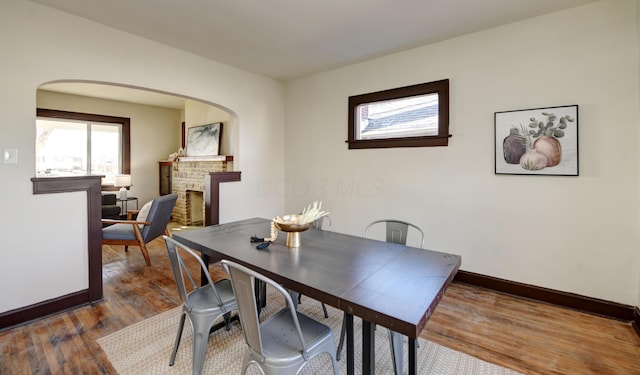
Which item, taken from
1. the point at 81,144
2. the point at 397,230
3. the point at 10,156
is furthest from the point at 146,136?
the point at 397,230

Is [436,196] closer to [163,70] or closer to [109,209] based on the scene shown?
[163,70]

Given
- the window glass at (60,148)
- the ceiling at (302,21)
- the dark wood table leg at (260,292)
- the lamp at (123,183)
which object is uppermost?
the ceiling at (302,21)

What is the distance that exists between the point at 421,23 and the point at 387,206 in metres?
1.96

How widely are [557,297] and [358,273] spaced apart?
90.5 inches

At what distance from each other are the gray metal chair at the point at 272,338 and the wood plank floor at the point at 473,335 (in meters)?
1.14

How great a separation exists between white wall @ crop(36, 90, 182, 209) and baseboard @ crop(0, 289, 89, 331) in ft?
14.5

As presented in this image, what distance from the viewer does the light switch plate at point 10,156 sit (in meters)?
2.23

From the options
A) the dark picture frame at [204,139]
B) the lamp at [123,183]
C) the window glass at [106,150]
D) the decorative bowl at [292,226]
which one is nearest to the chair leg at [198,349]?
the decorative bowl at [292,226]

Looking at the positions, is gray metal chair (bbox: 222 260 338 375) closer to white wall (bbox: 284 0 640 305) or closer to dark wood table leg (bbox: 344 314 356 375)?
dark wood table leg (bbox: 344 314 356 375)

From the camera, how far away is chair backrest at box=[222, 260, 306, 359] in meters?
1.21

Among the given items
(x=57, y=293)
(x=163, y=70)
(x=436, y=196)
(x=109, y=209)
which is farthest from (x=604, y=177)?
(x=109, y=209)

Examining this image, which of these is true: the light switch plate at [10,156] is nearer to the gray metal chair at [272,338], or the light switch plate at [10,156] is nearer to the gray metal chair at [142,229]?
the gray metal chair at [142,229]

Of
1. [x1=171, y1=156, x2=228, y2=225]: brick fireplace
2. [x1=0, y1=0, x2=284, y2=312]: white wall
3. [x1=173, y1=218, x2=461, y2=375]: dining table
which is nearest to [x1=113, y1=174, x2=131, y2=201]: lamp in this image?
[x1=171, y1=156, x2=228, y2=225]: brick fireplace

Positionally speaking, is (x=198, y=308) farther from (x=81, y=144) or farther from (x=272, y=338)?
(x=81, y=144)
